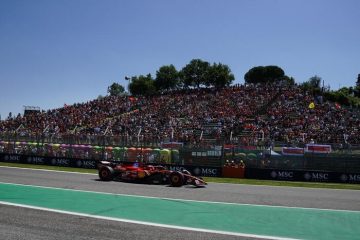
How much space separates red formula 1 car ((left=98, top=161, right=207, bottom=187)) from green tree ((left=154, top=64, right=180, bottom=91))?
61.5 m

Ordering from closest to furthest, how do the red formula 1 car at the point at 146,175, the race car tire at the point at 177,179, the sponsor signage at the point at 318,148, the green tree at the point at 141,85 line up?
the race car tire at the point at 177,179
the red formula 1 car at the point at 146,175
the sponsor signage at the point at 318,148
the green tree at the point at 141,85

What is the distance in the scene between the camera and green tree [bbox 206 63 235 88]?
75.1 metres

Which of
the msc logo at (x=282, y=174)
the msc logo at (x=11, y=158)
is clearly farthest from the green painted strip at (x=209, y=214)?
the msc logo at (x=11, y=158)

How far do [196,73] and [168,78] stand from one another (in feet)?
21.6

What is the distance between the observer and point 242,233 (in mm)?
8555

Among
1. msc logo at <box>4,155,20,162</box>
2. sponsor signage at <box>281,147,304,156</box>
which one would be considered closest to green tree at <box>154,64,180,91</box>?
msc logo at <box>4,155,20,162</box>

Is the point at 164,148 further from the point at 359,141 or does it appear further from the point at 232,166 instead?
the point at 359,141

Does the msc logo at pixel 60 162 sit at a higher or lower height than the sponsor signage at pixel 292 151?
lower

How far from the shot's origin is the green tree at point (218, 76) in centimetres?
7512

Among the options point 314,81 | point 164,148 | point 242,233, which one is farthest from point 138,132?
point 314,81

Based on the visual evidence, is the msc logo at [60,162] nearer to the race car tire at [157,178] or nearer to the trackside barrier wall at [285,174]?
the trackside barrier wall at [285,174]

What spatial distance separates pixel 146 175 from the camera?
17.9 metres

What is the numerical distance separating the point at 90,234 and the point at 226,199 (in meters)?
6.50

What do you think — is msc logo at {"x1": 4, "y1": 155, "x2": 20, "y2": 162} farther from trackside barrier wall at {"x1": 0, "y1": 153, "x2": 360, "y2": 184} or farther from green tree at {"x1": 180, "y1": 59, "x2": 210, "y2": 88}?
green tree at {"x1": 180, "y1": 59, "x2": 210, "y2": 88}
